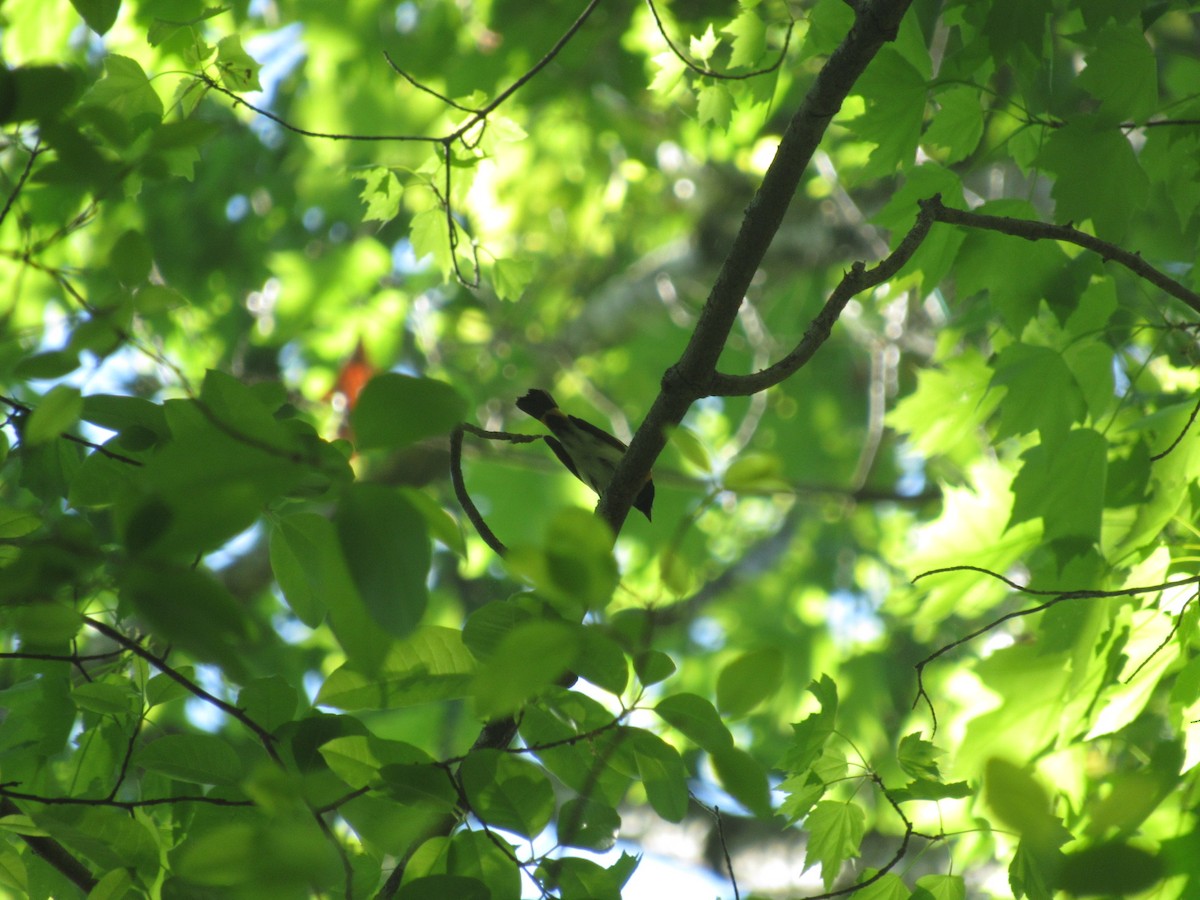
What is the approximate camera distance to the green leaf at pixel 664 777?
1176 mm

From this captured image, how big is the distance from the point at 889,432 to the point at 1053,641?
A: 6.95 metres

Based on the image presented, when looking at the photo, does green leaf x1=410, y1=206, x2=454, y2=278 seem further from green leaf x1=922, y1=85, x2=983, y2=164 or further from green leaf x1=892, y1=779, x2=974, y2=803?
green leaf x1=892, y1=779, x2=974, y2=803

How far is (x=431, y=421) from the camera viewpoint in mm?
818

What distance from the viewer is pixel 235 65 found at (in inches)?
76.9

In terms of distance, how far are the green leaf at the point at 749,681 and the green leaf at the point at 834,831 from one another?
67cm

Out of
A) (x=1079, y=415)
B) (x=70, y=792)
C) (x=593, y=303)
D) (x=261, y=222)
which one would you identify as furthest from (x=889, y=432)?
(x=70, y=792)

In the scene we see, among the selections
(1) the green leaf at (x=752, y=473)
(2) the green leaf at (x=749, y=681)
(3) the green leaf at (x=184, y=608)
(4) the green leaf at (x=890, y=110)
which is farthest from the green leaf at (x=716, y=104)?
(3) the green leaf at (x=184, y=608)

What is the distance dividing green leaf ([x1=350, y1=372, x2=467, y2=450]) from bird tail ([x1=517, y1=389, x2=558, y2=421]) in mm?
2157

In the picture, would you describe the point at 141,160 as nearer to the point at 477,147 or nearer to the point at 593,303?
the point at 477,147

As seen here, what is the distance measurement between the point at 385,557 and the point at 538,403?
2.25 m

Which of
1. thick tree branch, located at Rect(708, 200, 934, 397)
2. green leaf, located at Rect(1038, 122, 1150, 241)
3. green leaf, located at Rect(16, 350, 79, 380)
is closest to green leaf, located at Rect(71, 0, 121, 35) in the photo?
green leaf, located at Rect(16, 350, 79, 380)

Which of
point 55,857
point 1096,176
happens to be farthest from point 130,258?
point 1096,176

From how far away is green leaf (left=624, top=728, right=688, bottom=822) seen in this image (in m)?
1.18

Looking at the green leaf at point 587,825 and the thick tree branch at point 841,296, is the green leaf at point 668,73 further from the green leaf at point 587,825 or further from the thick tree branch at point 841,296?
the green leaf at point 587,825
